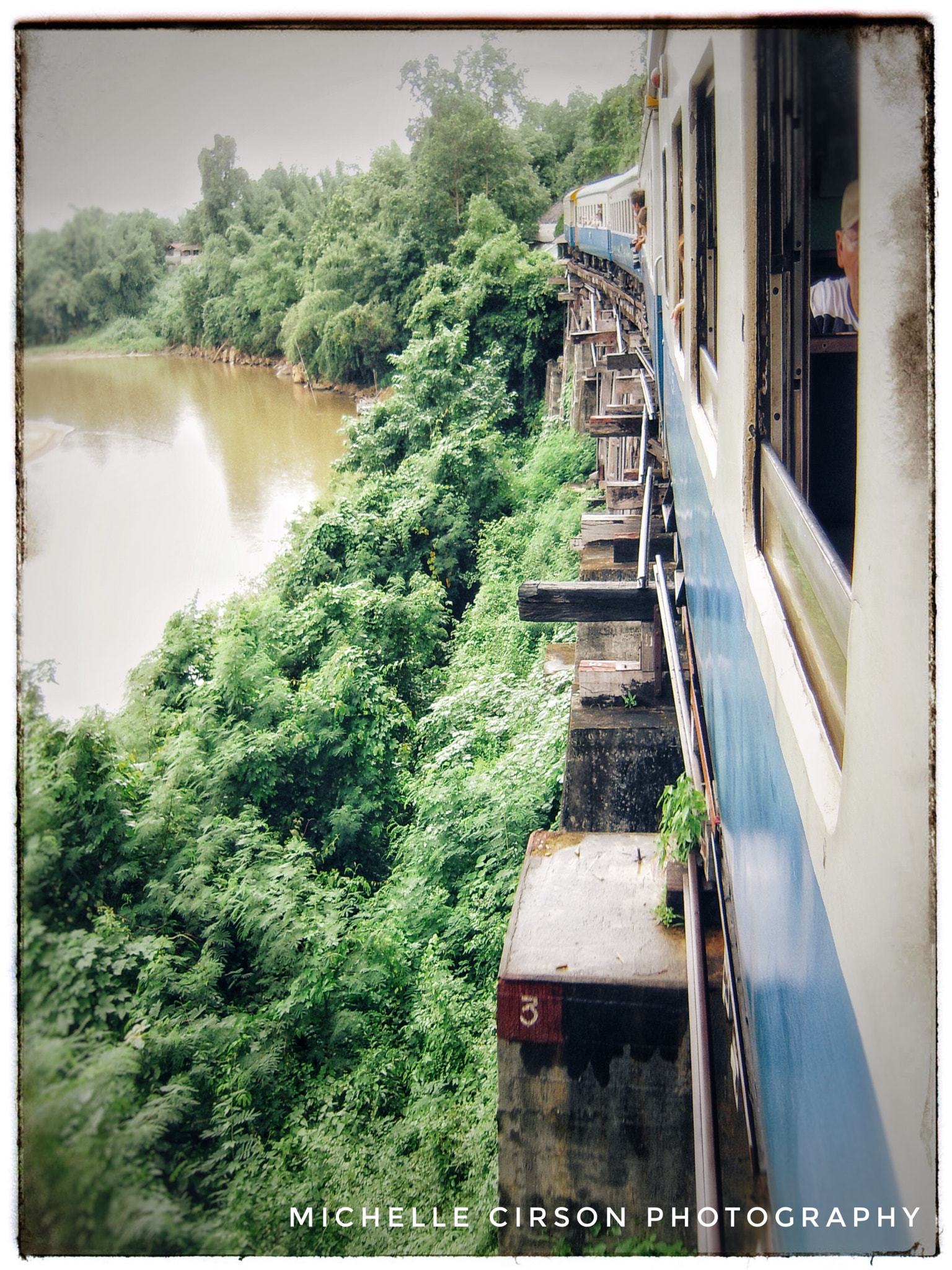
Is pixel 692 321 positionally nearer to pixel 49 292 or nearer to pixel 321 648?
pixel 49 292

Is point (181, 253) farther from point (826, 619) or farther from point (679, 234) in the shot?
point (826, 619)

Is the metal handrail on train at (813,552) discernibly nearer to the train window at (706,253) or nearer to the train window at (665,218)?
the train window at (706,253)

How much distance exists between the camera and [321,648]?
9742 millimetres

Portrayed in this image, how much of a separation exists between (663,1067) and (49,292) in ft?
8.28

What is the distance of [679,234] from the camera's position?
146 inches

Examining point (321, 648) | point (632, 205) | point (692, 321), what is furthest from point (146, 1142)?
point (632, 205)

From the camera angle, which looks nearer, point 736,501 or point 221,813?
point 736,501

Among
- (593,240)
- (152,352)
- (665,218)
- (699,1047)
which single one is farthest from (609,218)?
(699,1047)

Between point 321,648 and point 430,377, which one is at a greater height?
point 430,377

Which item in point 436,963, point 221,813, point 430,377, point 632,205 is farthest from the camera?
point 430,377

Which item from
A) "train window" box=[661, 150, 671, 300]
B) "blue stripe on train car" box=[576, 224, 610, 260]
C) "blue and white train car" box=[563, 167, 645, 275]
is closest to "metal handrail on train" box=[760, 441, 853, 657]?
"train window" box=[661, 150, 671, 300]

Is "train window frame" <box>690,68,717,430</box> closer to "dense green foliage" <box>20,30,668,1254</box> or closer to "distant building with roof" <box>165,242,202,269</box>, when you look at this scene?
"dense green foliage" <box>20,30,668,1254</box>

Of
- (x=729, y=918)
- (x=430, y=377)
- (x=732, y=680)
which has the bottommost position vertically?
(x=729, y=918)

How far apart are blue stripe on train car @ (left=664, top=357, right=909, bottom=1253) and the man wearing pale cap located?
56 centimetres
